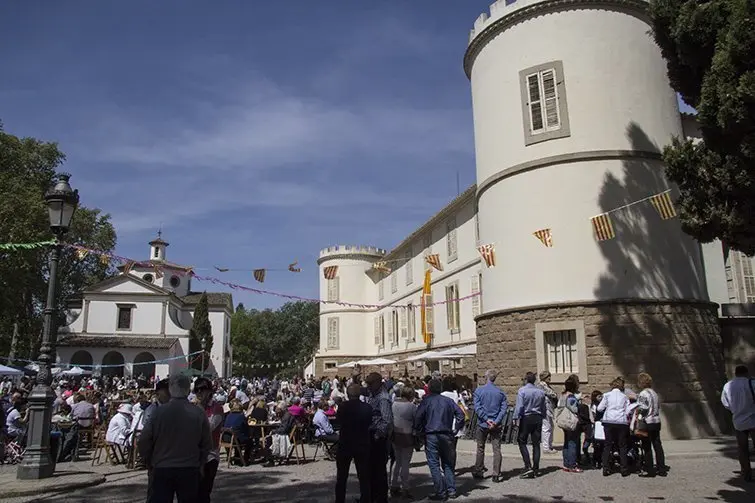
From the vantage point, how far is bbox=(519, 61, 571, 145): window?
594 inches

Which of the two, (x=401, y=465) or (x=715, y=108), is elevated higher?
(x=715, y=108)

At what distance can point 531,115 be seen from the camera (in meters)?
15.5

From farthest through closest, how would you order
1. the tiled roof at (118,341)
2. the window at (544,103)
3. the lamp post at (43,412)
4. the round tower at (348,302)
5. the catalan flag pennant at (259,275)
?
the tiled roof at (118,341) → the round tower at (348,302) → the catalan flag pennant at (259,275) → the window at (544,103) → the lamp post at (43,412)

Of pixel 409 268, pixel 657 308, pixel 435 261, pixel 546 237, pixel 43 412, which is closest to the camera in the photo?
pixel 43 412

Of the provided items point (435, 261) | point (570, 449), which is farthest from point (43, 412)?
point (435, 261)

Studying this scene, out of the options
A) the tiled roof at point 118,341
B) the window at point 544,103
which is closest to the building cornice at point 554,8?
the window at point 544,103

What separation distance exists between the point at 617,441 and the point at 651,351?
179 inches

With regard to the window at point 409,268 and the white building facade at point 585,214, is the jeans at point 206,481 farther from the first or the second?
the window at point 409,268

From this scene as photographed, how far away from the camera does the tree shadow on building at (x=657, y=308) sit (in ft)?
44.9

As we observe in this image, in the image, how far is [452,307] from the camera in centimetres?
2862

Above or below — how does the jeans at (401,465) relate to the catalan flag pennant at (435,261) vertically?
below

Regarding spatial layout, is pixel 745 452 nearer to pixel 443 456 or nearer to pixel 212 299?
pixel 443 456

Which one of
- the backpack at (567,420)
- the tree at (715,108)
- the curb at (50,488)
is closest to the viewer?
the tree at (715,108)

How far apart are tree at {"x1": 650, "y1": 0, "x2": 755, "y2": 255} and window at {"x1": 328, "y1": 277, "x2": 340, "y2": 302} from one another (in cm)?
3348
